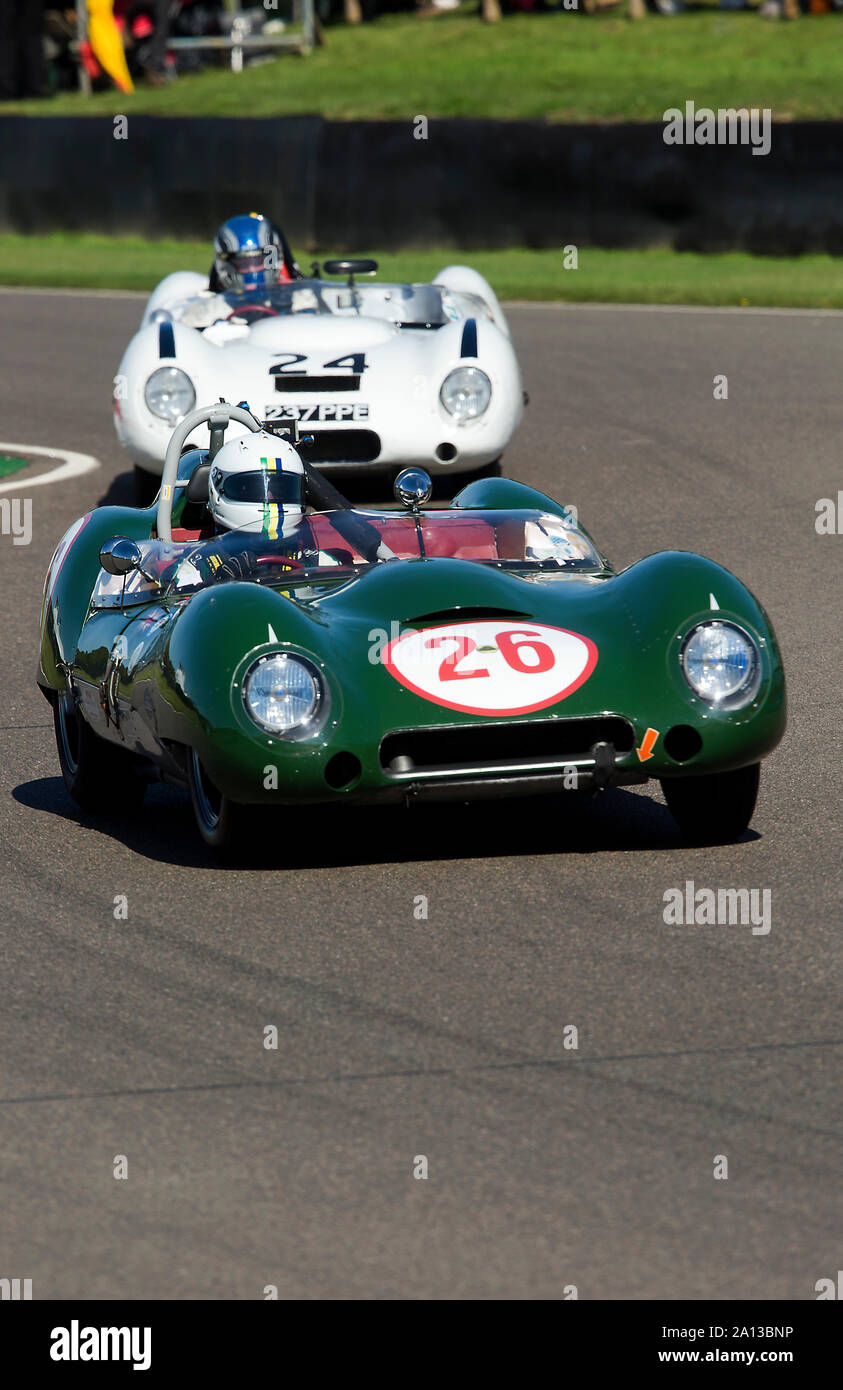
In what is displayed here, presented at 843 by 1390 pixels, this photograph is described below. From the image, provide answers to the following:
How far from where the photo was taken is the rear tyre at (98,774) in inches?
250

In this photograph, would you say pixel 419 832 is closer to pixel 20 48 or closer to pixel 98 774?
pixel 98 774

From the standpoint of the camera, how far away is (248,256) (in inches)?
494

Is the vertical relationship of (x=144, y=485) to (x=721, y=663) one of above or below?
above

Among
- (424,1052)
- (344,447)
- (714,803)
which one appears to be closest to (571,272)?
(344,447)

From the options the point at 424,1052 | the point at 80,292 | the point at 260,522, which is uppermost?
the point at 80,292

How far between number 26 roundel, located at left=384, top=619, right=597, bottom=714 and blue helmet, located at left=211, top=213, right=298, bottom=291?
745 cm

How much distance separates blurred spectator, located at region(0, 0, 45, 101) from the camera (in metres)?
32.0

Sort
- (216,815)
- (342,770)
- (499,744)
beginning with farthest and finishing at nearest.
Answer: (216,815) → (499,744) → (342,770)

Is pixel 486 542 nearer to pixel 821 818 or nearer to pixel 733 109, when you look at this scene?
pixel 821 818

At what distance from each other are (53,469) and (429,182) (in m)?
8.84

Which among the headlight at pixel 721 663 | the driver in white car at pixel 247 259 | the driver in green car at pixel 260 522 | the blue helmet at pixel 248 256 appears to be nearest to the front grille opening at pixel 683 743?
the headlight at pixel 721 663

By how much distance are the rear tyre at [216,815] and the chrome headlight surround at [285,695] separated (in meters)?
0.28

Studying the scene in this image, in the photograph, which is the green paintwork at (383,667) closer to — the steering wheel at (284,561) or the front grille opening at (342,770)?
the front grille opening at (342,770)
